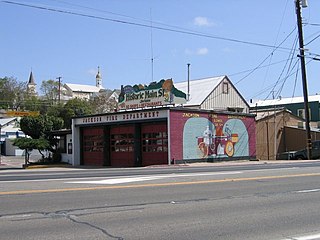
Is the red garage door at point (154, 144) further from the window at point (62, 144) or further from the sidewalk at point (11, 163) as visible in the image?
the sidewalk at point (11, 163)

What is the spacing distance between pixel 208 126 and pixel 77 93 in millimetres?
124716

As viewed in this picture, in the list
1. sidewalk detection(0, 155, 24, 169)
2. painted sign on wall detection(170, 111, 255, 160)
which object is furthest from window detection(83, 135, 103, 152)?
painted sign on wall detection(170, 111, 255, 160)

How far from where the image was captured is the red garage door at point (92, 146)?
37000mm

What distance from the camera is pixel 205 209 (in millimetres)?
10031

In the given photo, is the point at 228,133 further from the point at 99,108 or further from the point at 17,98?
the point at 17,98

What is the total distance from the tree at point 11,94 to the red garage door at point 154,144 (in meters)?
76.8

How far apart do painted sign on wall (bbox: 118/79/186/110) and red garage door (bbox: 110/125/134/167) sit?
7.42 ft

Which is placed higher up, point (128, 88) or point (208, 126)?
point (128, 88)

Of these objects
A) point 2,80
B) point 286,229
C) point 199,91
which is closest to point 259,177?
point 286,229

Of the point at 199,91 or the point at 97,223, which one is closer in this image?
the point at 97,223

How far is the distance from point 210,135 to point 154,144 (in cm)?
437

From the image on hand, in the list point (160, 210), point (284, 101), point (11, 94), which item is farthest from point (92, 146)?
point (11, 94)

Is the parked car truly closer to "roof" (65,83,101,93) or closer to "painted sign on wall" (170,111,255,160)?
"painted sign on wall" (170,111,255,160)

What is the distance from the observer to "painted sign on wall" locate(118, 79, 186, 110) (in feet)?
107
